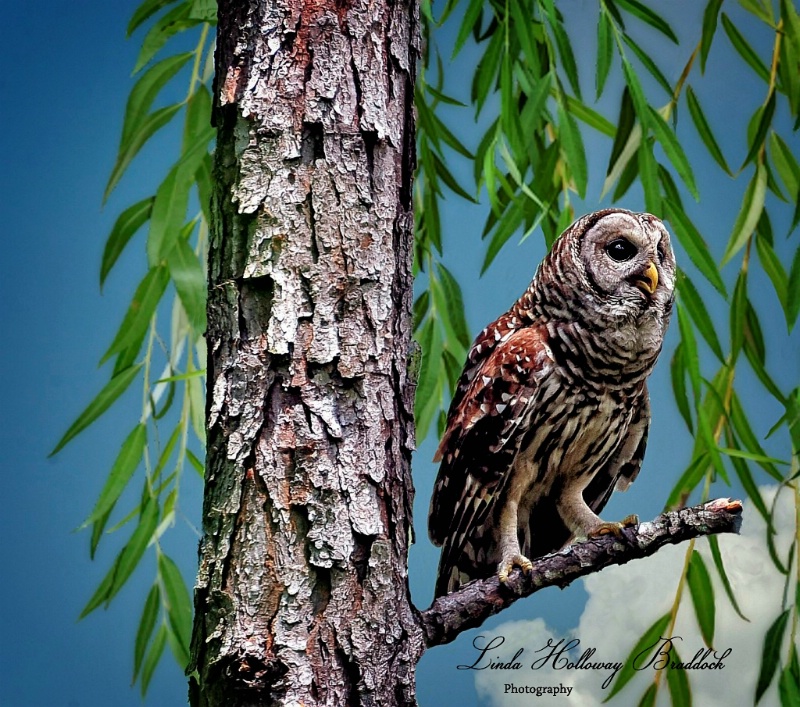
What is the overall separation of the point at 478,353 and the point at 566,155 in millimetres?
389

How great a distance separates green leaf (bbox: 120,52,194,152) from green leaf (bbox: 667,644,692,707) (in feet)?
4.33

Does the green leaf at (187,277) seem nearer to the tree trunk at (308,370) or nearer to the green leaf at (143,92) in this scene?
the green leaf at (143,92)

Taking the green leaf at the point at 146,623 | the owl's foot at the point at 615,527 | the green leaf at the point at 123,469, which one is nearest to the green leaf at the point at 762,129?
the owl's foot at the point at 615,527

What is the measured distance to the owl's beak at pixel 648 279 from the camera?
1.34 metres

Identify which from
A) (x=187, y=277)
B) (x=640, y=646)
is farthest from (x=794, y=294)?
(x=187, y=277)

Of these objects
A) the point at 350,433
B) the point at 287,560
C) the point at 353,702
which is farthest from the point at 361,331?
the point at 353,702

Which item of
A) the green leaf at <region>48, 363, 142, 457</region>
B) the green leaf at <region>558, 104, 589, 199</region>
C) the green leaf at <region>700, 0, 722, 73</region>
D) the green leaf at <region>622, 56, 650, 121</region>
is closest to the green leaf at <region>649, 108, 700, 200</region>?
the green leaf at <region>622, 56, 650, 121</region>

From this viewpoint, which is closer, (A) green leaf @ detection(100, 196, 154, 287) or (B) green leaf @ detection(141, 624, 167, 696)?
(A) green leaf @ detection(100, 196, 154, 287)

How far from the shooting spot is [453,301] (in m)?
1.82

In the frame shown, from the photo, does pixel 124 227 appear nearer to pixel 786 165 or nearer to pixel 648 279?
pixel 648 279

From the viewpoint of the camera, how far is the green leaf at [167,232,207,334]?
1612 millimetres

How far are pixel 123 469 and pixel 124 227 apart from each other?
0.41m

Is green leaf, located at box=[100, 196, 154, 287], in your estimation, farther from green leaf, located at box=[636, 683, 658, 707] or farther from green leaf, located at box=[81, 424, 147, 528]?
green leaf, located at box=[636, 683, 658, 707]

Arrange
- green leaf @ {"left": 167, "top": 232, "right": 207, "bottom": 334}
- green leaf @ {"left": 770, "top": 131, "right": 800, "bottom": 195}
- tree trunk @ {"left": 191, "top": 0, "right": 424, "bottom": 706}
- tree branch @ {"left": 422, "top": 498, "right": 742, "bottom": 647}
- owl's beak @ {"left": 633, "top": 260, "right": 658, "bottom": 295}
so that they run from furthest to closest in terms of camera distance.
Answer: green leaf @ {"left": 770, "top": 131, "right": 800, "bottom": 195}, green leaf @ {"left": 167, "top": 232, "right": 207, "bottom": 334}, owl's beak @ {"left": 633, "top": 260, "right": 658, "bottom": 295}, tree branch @ {"left": 422, "top": 498, "right": 742, "bottom": 647}, tree trunk @ {"left": 191, "top": 0, "right": 424, "bottom": 706}
